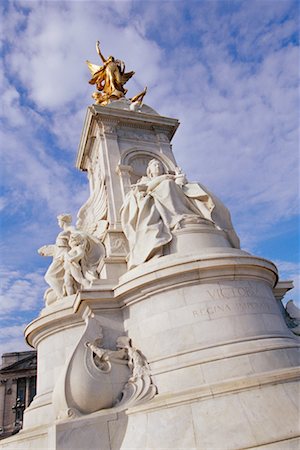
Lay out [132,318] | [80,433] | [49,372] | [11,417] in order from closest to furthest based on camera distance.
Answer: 1. [80,433]
2. [132,318]
3. [49,372]
4. [11,417]

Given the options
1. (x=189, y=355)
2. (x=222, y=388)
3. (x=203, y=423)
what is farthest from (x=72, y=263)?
(x=203, y=423)

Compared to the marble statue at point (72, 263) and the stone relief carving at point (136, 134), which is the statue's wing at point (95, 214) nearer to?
the marble statue at point (72, 263)

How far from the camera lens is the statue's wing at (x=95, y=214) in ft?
39.8

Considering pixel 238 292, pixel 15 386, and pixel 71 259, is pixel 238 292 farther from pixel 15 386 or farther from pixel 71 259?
pixel 15 386

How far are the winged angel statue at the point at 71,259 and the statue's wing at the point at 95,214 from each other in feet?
0.18

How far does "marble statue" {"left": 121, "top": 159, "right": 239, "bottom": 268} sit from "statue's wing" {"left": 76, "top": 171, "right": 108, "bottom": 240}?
2030 millimetres

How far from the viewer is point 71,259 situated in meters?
10.0

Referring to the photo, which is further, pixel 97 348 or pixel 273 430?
pixel 97 348

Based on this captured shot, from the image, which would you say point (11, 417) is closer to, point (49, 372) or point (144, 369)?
point (49, 372)

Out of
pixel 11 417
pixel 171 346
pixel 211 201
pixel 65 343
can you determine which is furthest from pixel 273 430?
pixel 11 417

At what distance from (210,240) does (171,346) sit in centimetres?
287

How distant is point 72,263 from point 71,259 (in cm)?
11

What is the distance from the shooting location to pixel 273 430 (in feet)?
18.7

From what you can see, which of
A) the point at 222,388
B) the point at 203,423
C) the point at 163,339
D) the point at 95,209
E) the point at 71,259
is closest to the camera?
the point at 203,423
